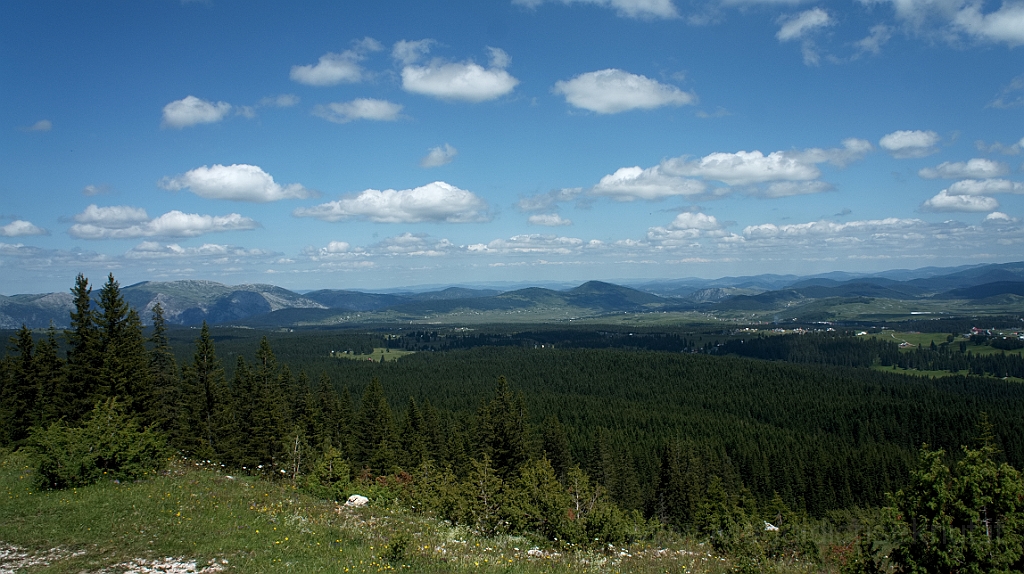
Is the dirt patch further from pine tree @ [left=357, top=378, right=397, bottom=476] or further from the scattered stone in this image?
pine tree @ [left=357, top=378, right=397, bottom=476]

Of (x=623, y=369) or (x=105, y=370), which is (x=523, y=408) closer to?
(x=105, y=370)

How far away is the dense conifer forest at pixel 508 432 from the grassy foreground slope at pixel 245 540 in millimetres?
2162

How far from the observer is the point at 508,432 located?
184ft

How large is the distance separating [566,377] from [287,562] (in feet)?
544

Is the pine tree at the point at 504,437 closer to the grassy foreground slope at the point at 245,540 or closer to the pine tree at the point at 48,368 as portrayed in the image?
the grassy foreground slope at the point at 245,540

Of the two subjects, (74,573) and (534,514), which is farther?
(534,514)

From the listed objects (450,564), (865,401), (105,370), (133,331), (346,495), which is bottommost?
(865,401)

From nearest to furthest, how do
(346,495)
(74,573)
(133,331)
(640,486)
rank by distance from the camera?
(74,573), (346,495), (133,331), (640,486)

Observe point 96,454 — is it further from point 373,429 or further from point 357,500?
point 373,429

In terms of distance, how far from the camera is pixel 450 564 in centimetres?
1469

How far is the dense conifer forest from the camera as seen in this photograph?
24125 mm

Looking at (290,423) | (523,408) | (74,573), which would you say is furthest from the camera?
(523,408)

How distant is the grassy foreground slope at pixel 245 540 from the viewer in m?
14.5

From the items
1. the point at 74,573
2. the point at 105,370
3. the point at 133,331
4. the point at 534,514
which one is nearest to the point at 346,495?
the point at 534,514
